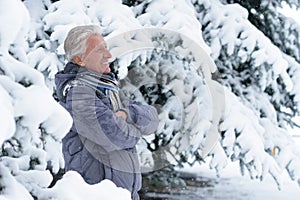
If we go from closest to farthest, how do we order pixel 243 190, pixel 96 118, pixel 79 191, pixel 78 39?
pixel 79 191 → pixel 96 118 → pixel 78 39 → pixel 243 190

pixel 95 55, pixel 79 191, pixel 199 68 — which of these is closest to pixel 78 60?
pixel 95 55

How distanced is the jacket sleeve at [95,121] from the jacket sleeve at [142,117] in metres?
0.08

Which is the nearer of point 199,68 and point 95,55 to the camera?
point 95,55

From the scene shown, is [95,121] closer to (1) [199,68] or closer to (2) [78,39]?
(2) [78,39]

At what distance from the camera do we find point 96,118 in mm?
2230

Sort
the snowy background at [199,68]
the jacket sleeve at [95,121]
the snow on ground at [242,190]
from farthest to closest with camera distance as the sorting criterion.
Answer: the snow on ground at [242,190], the snowy background at [199,68], the jacket sleeve at [95,121]

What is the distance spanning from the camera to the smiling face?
234 centimetres

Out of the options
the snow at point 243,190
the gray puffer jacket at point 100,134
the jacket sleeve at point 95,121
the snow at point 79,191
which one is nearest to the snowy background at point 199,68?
the gray puffer jacket at point 100,134

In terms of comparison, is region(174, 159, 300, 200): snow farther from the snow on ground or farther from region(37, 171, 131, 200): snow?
region(37, 171, 131, 200): snow

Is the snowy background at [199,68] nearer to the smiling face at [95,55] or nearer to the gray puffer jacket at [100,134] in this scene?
the gray puffer jacket at [100,134]

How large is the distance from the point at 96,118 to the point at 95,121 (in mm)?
16

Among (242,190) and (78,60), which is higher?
(78,60)

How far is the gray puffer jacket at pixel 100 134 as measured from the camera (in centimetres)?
224

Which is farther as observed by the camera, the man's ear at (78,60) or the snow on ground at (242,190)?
the snow on ground at (242,190)
